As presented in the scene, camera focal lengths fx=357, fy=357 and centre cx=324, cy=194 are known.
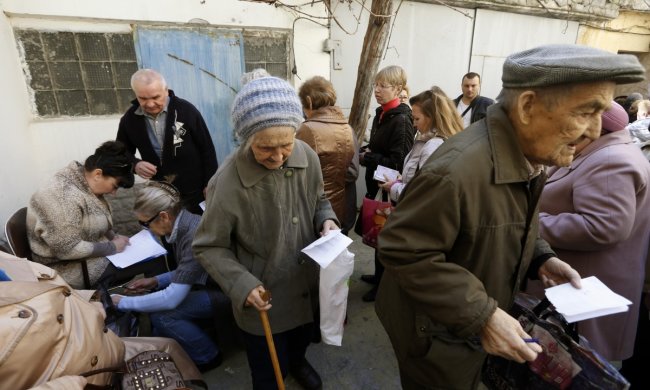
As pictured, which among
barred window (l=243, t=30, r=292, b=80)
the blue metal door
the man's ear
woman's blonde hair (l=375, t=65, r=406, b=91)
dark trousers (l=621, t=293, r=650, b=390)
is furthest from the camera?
barred window (l=243, t=30, r=292, b=80)

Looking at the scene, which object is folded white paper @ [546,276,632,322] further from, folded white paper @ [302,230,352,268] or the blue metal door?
the blue metal door

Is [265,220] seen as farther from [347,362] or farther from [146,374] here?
[347,362]

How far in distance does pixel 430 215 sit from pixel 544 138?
1.45 ft

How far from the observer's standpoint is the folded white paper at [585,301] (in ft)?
4.35

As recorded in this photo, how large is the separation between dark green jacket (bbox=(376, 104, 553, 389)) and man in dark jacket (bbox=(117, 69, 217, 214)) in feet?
8.35

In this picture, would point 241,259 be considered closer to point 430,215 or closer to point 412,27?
point 430,215

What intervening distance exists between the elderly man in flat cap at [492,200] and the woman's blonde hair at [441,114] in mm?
1245

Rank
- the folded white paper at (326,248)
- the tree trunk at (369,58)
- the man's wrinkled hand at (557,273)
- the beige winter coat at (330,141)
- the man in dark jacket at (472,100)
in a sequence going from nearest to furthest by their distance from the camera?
the man's wrinkled hand at (557,273) < the folded white paper at (326,248) < the beige winter coat at (330,141) < the tree trunk at (369,58) < the man in dark jacket at (472,100)

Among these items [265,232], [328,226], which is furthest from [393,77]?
[265,232]

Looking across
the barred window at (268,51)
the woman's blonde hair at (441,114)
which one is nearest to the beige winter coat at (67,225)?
the woman's blonde hair at (441,114)

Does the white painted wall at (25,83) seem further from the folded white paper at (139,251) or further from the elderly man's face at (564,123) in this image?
the elderly man's face at (564,123)

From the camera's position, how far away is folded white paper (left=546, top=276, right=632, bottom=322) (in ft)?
4.35

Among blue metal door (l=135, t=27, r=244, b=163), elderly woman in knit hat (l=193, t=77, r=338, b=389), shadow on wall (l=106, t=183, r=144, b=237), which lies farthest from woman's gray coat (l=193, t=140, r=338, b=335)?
shadow on wall (l=106, t=183, r=144, b=237)

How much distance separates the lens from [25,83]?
354 centimetres
